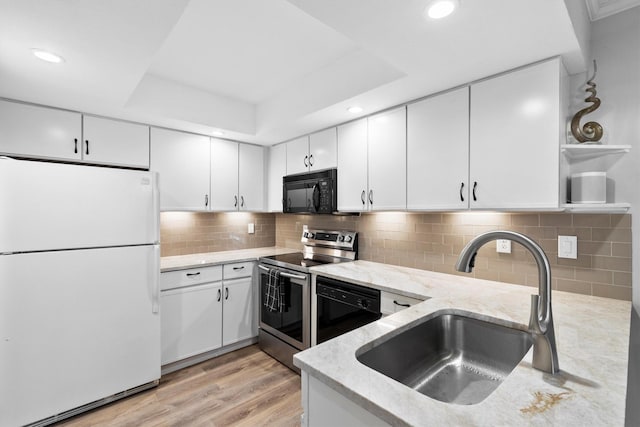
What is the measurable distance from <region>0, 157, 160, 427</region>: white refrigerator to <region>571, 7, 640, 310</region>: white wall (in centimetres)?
290

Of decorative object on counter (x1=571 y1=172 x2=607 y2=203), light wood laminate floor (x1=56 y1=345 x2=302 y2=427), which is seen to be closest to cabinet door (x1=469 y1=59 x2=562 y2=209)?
decorative object on counter (x1=571 y1=172 x2=607 y2=203)

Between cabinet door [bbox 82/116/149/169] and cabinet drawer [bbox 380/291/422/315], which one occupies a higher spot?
cabinet door [bbox 82/116/149/169]

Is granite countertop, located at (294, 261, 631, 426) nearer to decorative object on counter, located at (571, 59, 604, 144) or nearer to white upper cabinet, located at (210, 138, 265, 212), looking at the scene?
decorative object on counter, located at (571, 59, 604, 144)

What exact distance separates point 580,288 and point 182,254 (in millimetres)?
3203

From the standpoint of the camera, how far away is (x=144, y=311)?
2.26 meters

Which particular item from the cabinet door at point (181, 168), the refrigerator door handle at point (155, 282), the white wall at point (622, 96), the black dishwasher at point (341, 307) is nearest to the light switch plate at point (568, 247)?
the white wall at point (622, 96)

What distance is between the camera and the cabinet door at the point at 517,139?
156 cm

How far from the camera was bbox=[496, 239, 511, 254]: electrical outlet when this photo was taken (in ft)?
6.46

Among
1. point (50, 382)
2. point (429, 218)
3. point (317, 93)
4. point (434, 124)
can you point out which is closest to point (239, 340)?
point (50, 382)

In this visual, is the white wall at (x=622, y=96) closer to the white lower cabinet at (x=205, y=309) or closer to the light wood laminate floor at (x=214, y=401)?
the light wood laminate floor at (x=214, y=401)

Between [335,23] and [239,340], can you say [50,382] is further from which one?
[335,23]

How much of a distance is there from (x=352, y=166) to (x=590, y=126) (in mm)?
1501

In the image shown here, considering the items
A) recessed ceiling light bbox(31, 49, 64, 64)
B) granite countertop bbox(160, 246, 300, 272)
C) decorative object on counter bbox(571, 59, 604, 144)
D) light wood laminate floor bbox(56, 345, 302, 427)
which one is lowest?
light wood laminate floor bbox(56, 345, 302, 427)

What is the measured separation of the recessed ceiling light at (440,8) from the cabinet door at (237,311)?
2564 millimetres
